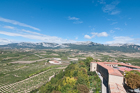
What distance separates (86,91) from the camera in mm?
22734

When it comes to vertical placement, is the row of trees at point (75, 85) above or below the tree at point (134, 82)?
below

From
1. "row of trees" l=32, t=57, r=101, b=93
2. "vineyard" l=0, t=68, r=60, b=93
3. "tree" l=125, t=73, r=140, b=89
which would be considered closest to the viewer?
"tree" l=125, t=73, r=140, b=89

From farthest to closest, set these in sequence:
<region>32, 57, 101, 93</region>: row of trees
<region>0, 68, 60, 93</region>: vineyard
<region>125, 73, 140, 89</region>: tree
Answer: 1. <region>0, 68, 60, 93</region>: vineyard
2. <region>32, 57, 101, 93</region>: row of trees
3. <region>125, 73, 140, 89</region>: tree

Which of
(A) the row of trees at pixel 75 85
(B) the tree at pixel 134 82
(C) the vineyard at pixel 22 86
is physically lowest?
(C) the vineyard at pixel 22 86

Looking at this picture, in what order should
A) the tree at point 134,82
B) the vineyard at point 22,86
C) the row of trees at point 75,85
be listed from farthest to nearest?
the vineyard at point 22,86 < the row of trees at point 75,85 < the tree at point 134,82

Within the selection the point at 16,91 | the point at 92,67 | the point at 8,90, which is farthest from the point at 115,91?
the point at 8,90

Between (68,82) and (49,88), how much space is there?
23.3ft

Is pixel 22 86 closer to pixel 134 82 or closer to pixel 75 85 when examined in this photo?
pixel 75 85

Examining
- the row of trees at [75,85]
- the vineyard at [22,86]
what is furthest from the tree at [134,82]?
the vineyard at [22,86]

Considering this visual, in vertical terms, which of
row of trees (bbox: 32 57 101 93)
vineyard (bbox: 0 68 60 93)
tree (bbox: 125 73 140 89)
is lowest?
vineyard (bbox: 0 68 60 93)

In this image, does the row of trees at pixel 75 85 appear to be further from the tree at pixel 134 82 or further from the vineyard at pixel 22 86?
the vineyard at pixel 22 86

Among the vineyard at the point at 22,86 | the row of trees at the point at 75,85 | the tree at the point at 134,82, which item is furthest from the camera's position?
the vineyard at the point at 22,86

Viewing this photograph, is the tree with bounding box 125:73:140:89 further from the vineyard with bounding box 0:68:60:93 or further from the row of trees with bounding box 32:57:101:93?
the vineyard with bounding box 0:68:60:93

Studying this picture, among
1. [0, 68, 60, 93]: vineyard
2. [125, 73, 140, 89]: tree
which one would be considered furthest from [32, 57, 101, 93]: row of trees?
[0, 68, 60, 93]: vineyard
